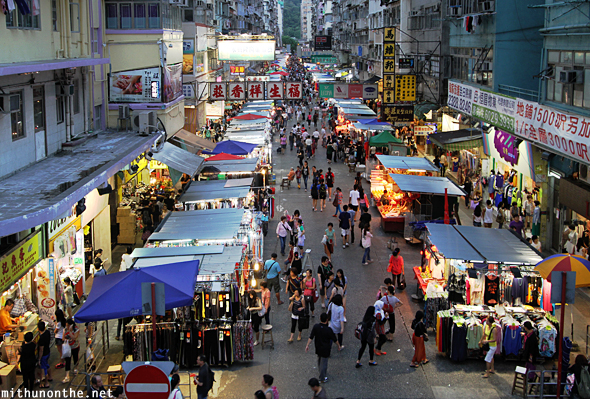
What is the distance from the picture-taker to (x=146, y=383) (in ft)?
24.0

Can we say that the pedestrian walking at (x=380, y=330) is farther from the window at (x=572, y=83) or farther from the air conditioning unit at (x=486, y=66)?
the air conditioning unit at (x=486, y=66)

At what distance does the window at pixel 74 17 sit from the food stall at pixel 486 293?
40.3 ft

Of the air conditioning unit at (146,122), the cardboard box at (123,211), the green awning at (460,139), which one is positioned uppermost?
the air conditioning unit at (146,122)

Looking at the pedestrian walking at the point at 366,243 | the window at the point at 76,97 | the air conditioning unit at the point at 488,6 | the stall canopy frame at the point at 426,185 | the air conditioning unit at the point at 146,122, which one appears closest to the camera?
the pedestrian walking at the point at 366,243

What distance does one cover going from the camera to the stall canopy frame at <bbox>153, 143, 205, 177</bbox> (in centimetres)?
2053

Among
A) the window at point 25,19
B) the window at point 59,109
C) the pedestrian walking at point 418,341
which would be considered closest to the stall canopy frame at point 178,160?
the window at point 59,109

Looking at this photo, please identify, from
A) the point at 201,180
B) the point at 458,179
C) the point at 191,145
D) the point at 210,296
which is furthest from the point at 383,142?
the point at 210,296

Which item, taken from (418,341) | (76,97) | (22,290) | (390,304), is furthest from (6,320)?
(76,97)

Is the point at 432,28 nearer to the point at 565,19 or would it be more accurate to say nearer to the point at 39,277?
the point at 565,19

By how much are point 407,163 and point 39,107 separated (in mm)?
14360

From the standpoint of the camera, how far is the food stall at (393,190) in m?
21.8

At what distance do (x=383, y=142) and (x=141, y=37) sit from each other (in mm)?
12673

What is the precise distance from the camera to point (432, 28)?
3575 cm

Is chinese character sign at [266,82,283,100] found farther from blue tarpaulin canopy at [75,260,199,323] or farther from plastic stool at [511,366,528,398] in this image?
plastic stool at [511,366,528,398]
